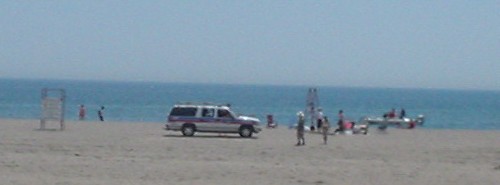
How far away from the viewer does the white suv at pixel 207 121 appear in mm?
38188

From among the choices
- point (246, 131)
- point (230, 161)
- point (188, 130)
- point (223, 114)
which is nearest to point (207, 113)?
point (223, 114)

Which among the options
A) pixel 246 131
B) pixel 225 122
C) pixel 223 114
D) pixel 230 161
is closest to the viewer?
pixel 230 161

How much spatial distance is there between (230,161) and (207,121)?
12.4 metres

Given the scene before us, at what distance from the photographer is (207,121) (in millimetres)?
38219

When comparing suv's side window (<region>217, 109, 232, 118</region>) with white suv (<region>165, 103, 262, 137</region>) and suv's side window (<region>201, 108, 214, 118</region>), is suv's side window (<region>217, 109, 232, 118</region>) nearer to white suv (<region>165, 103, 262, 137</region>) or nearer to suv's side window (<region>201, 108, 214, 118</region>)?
white suv (<region>165, 103, 262, 137</region>)

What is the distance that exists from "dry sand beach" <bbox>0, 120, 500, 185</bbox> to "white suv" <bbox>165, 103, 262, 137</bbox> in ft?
2.08

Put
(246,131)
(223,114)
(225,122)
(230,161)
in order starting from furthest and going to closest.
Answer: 1. (246,131)
2. (223,114)
3. (225,122)
4. (230,161)

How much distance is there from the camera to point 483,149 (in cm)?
3422

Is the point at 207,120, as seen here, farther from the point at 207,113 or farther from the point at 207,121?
the point at 207,113

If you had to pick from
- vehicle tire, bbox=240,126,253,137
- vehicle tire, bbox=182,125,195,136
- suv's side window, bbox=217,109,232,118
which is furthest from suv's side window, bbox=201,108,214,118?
vehicle tire, bbox=240,126,253,137

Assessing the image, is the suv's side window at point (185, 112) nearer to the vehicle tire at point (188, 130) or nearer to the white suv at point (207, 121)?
the white suv at point (207, 121)

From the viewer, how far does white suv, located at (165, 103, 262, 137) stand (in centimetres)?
3819

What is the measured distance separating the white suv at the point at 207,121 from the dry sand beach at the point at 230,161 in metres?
0.63

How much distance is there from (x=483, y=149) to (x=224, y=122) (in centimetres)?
978
